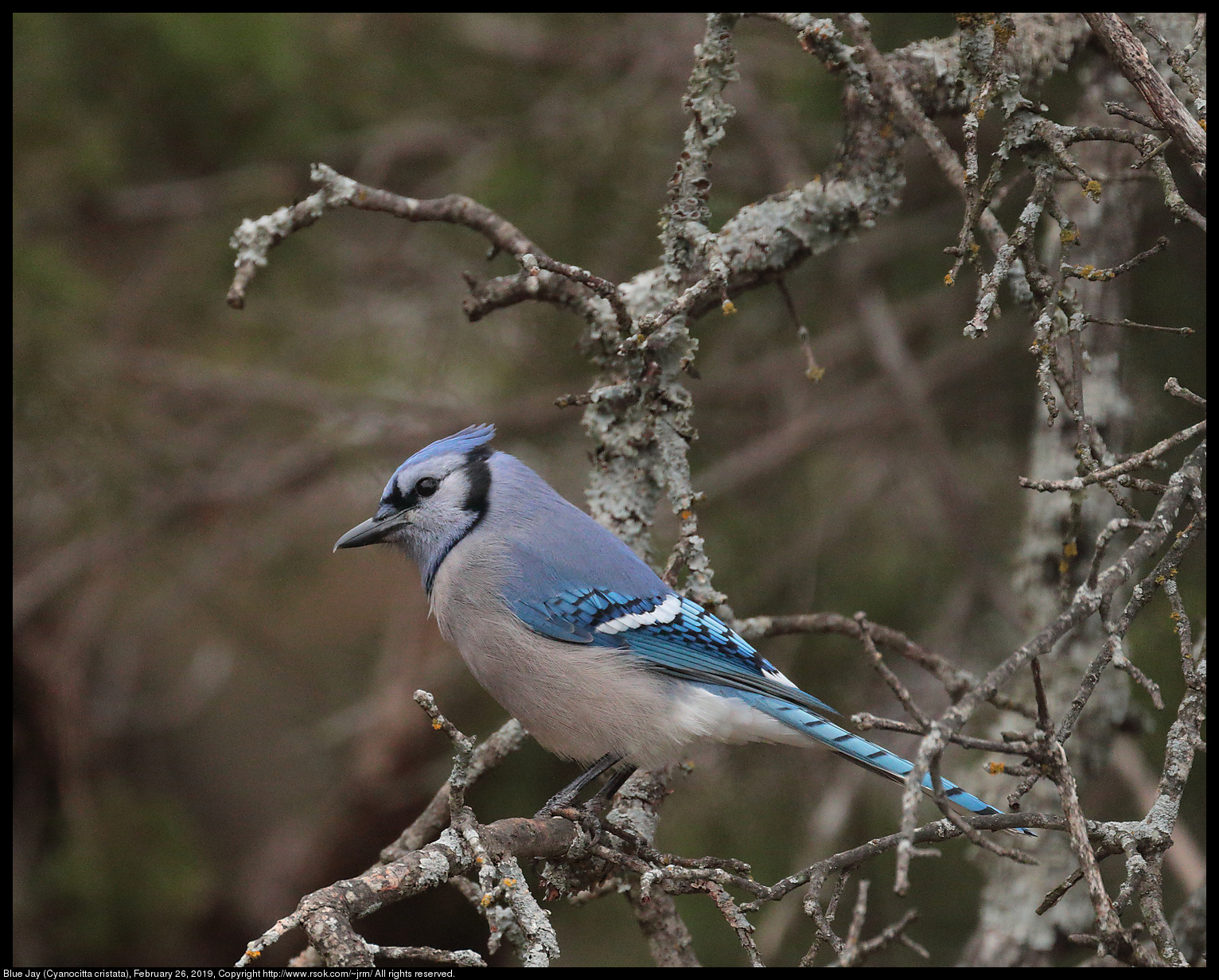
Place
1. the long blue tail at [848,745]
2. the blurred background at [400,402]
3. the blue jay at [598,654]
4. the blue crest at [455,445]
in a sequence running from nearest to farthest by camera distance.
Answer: the long blue tail at [848,745]
the blue jay at [598,654]
the blue crest at [455,445]
the blurred background at [400,402]

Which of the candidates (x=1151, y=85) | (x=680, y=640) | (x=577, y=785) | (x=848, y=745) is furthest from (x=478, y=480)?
(x=1151, y=85)

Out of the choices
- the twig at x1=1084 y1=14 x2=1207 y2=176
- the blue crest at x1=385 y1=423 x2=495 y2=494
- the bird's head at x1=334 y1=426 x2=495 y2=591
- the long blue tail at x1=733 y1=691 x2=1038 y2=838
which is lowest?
the long blue tail at x1=733 y1=691 x2=1038 y2=838

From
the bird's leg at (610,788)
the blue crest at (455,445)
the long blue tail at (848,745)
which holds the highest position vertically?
the blue crest at (455,445)

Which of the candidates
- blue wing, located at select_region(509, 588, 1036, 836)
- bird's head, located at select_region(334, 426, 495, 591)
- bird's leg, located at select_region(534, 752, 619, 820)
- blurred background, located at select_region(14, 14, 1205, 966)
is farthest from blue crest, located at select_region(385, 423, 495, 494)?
blurred background, located at select_region(14, 14, 1205, 966)

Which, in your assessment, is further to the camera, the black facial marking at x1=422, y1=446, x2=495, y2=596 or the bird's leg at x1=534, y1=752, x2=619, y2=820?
the black facial marking at x1=422, y1=446, x2=495, y2=596

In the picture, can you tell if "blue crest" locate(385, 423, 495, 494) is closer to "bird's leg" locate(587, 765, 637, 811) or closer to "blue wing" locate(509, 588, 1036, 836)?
"blue wing" locate(509, 588, 1036, 836)

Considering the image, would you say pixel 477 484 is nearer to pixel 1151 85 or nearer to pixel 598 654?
pixel 598 654

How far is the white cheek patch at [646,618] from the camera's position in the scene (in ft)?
7.68

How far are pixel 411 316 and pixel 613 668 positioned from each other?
2078 millimetres

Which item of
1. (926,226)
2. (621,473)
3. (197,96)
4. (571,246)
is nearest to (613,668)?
(621,473)

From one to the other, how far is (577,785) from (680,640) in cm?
37

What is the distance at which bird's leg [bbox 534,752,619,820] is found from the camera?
6.80 feet

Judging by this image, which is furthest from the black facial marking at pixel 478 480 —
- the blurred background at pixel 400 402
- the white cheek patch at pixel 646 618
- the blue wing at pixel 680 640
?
the blurred background at pixel 400 402

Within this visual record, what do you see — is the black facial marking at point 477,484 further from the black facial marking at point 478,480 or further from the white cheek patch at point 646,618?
the white cheek patch at point 646,618
